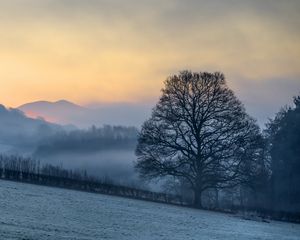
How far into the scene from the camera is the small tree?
63.7 meters

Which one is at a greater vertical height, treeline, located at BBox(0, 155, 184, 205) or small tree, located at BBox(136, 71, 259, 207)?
small tree, located at BBox(136, 71, 259, 207)

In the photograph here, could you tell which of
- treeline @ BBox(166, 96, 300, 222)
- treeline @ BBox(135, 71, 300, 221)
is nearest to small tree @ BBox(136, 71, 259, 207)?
treeline @ BBox(135, 71, 300, 221)

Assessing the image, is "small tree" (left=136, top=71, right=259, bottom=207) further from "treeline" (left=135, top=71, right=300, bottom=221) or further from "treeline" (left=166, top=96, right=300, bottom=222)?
"treeline" (left=166, top=96, right=300, bottom=222)

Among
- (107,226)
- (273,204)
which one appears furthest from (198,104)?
(107,226)

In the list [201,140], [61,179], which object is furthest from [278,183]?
[61,179]

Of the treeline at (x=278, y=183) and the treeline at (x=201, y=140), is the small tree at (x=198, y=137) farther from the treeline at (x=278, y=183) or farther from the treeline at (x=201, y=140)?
the treeline at (x=278, y=183)

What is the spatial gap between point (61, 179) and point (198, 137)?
16.2 metres

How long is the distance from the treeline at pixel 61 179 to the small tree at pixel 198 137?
2705 mm

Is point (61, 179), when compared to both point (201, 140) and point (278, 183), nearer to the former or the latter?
point (201, 140)

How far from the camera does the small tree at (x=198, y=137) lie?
6369cm

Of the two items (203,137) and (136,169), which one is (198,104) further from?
(136,169)

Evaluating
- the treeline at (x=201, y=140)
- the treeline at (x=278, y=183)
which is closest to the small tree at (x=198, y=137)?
the treeline at (x=201, y=140)

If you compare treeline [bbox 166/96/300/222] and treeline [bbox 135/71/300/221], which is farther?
treeline [bbox 166/96/300/222]

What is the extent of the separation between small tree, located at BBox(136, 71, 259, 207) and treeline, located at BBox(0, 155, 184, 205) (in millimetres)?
2705
